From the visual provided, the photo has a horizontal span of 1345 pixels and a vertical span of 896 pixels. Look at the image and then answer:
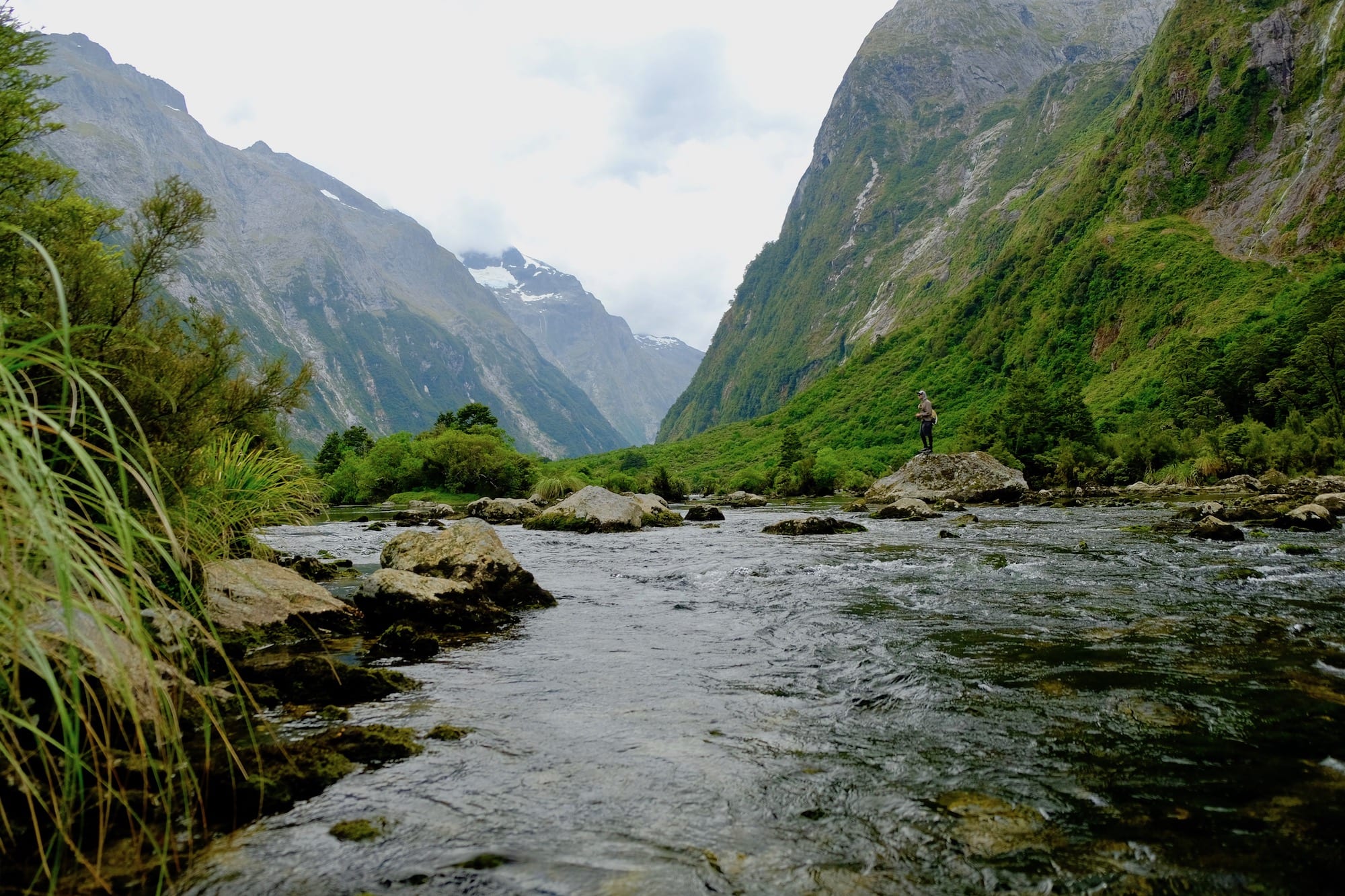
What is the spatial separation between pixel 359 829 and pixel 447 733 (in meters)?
1.94

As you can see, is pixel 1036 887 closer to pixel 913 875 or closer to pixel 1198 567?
pixel 913 875

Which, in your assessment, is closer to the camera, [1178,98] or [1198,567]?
[1198,567]

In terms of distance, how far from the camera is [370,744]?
Answer: 20.5ft

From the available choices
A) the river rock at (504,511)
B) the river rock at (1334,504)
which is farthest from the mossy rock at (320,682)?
the river rock at (504,511)

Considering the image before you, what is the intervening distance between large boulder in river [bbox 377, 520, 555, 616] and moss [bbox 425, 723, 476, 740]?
6503 millimetres

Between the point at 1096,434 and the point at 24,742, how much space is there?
63885mm

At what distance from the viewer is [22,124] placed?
32.8 feet

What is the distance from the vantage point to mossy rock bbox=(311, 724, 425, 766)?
241 inches

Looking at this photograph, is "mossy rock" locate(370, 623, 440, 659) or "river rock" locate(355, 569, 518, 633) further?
"river rock" locate(355, 569, 518, 633)

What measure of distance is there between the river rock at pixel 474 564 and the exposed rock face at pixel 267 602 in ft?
6.78

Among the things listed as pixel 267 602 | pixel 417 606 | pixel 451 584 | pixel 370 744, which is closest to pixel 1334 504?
pixel 451 584

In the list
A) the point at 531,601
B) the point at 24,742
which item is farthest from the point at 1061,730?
the point at 531,601

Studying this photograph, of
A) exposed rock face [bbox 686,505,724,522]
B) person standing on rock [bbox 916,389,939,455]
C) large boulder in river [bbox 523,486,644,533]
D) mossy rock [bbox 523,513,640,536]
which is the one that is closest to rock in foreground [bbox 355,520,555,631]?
mossy rock [bbox 523,513,640,536]

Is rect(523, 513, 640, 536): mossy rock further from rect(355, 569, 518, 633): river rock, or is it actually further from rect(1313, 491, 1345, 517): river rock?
rect(1313, 491, 1345, 517): river rock
